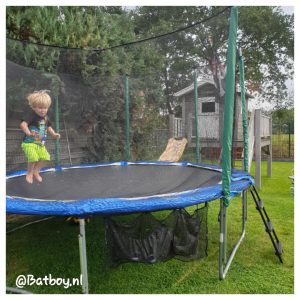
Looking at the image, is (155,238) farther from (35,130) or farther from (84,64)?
(84,64)

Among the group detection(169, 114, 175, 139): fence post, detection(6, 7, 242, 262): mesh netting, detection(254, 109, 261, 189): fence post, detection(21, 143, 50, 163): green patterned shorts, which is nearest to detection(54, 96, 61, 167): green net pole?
detection(6, 7, 242, 262): mesh netting

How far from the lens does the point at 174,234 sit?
157 centimetres

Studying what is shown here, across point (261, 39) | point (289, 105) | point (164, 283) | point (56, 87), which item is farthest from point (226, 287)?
point (289, 105)

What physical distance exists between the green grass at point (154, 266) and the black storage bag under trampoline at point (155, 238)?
0.44 feet

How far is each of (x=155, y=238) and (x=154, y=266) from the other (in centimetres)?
37

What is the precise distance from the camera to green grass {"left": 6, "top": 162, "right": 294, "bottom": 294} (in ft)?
5.12

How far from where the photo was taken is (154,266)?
1.79m

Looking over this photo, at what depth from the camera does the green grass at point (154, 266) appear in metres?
1.56

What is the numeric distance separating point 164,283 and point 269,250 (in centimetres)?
80

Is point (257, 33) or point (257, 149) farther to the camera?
point (257, 33)

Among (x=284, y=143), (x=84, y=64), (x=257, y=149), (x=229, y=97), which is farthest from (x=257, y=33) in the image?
(x=229, y=97)

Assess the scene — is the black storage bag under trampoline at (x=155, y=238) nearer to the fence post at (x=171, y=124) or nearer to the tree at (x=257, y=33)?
the fence post at (x=171, y=124)

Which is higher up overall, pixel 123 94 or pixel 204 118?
pixel 123 94

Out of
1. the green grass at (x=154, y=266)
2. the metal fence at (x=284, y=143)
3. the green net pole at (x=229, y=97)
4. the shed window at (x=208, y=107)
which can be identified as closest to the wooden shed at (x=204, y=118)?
the shed window at (x=208, y=107)
